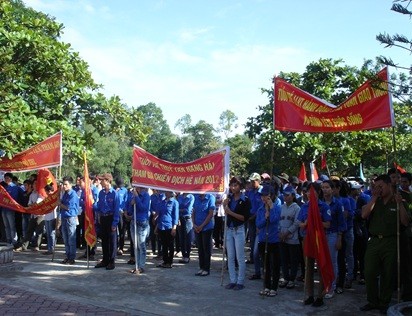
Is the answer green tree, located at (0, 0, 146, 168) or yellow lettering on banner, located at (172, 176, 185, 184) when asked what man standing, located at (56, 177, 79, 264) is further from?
yellow lettering on banner, located at (172, 176, 185, 184)

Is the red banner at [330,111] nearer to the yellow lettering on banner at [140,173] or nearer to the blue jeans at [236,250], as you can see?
the blue jeans at [236,250]

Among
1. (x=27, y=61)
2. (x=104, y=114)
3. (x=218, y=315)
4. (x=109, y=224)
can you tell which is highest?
(x=27, y=61)

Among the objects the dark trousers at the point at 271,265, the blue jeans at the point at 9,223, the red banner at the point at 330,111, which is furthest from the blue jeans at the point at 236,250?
Answer: the blue jeans at the point at 9,223

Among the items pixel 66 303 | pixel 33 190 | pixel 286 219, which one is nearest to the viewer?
pixel 66 303

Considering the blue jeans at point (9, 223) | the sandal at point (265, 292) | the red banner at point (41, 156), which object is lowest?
the sandal at point (265, 292)

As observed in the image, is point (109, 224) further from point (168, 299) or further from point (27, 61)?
point (27, 61)

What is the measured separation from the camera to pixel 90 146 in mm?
12031

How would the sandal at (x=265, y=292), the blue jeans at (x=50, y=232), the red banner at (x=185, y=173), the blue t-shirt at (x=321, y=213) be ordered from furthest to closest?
the blue jeans at (x=50, y=232) → the red banner at (x=185, y=173) → the sandal at (x=265, y=292) → the blue t-shirt at (x=321, y=213)

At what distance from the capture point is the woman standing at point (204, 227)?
888cm

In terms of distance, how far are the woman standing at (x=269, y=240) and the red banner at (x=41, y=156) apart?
4.95 meters

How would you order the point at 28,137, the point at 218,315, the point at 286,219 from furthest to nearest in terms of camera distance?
the point at 28,137 → the point at 286,219 → the point at 218,315

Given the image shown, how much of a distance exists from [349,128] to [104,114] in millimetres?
7408

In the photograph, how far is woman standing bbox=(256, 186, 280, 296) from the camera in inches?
289

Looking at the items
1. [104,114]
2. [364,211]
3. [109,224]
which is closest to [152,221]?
[109,224]
